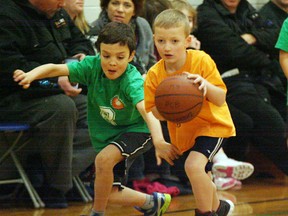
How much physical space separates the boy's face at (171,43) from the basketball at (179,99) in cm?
15

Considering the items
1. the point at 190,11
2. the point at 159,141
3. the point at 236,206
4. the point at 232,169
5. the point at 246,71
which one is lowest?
the point at 232,169

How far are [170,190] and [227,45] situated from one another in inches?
62.2

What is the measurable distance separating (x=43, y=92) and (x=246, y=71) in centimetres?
243

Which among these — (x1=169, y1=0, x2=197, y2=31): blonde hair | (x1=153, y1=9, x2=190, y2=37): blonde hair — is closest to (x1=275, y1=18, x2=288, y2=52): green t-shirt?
(x1=153, y1=9, x2=190, y2=37): blonde hair

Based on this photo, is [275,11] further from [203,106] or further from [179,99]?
[179,99]

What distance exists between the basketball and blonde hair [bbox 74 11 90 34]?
7.58 ft

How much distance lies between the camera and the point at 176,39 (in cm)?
529

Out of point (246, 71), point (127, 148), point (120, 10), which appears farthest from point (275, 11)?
point (127, 148)

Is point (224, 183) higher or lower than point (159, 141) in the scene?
lower

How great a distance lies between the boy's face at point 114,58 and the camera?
222 inches

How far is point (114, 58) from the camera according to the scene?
5641 millimetres

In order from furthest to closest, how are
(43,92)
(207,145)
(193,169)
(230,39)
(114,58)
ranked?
(230,39), (43,92), (114,58), (207,145), (193,169)

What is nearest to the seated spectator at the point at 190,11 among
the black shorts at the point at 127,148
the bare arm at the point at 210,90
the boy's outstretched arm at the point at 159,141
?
the black shorts at the point at 127,148

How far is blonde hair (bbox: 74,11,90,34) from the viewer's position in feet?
24.2
